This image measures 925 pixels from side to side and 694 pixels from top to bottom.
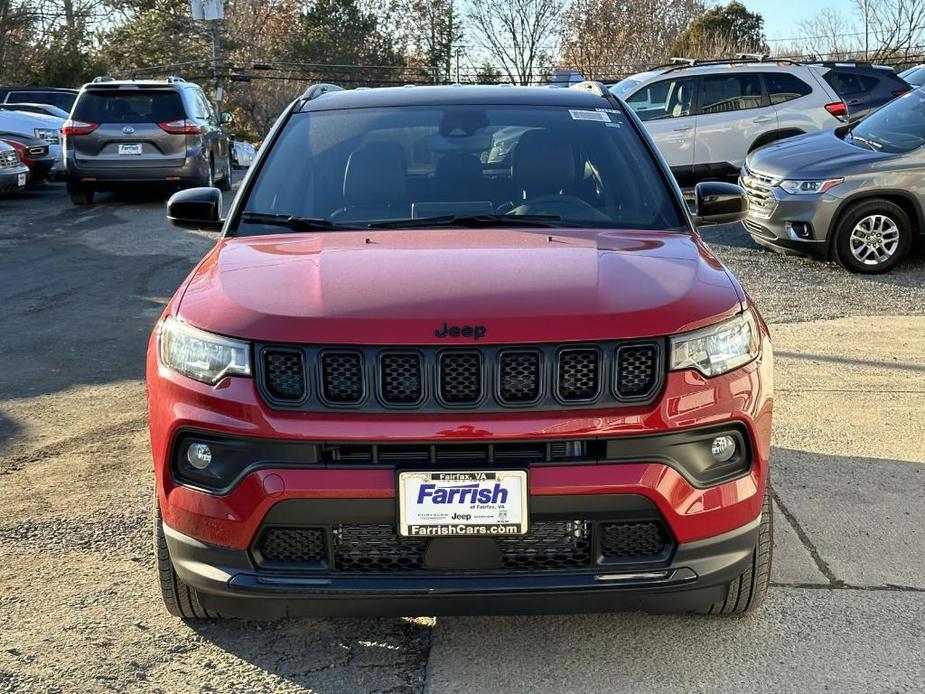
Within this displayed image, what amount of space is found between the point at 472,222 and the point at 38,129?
1599 centimetres

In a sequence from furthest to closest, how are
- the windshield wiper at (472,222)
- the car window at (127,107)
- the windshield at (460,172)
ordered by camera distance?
1. the car window at (127,107)
2. the windshield at (460,172)
3. the windshield wiper at (472,222)

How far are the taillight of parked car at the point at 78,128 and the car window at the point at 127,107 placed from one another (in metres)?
0.06

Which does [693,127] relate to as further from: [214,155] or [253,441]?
[253,441]

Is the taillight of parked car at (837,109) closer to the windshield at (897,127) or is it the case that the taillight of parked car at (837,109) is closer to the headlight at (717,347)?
the windshield at (897,127)

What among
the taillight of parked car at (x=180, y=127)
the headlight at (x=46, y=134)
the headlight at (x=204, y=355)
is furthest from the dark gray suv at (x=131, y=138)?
the headlight at (x=204, y=355)

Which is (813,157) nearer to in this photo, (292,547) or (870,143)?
(870,143)

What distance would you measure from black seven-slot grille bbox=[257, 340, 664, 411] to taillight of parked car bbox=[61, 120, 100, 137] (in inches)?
517

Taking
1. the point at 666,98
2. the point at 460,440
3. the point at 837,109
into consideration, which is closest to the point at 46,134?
the point at 666,98

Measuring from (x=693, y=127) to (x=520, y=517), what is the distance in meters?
12.7

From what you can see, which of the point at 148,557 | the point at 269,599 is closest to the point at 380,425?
the point at 269,599

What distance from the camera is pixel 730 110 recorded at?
14.5m

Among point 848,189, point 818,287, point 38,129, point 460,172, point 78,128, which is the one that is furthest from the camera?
point 38,129

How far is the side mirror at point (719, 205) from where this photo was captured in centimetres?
445

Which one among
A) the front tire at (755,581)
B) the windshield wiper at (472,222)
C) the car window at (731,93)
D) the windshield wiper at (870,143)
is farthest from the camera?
the car window at (731,93)
